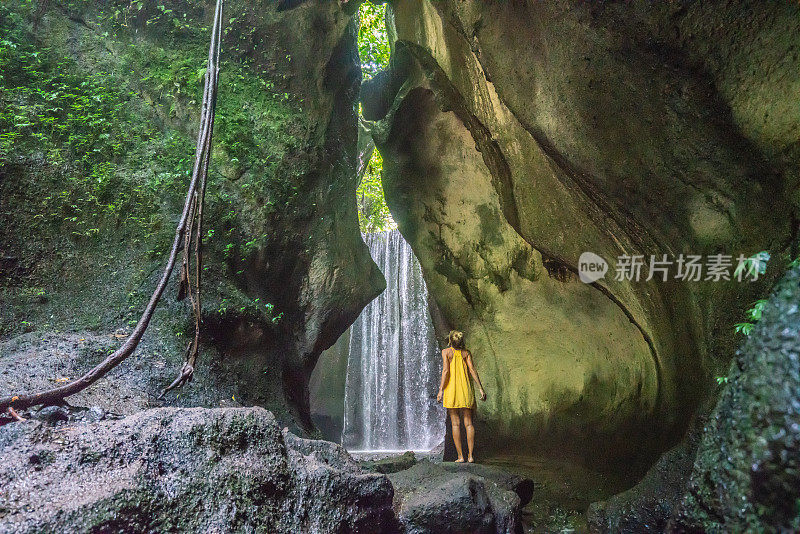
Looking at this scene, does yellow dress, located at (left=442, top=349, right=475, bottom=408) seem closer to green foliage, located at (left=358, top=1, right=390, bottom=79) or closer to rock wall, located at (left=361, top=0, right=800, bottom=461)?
rock wall, located at (left=361, top=0, right=800, bottom=461)

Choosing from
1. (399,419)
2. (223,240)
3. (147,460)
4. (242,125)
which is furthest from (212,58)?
(399,419)

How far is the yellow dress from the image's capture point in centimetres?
607

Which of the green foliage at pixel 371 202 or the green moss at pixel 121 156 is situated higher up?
the green foliage at pixel 371 202

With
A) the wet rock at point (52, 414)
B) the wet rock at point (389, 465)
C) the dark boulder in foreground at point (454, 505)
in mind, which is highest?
the wet rock at point (52, 414)

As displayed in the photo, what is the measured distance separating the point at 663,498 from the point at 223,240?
494 cm

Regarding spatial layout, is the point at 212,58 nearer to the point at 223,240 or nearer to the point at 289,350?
the point at 223,240

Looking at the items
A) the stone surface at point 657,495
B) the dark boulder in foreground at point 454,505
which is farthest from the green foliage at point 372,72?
the stone surface at point 657,495

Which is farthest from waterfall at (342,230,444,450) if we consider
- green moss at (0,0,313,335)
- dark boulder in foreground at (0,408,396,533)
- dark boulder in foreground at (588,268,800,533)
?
dark boulder in foreground at (588,268,800,533)

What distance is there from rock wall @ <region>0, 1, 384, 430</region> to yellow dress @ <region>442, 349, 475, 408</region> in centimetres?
183

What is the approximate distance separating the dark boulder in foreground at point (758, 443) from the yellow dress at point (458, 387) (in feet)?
12.7

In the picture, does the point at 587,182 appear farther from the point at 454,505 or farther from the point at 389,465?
the point at 389,465

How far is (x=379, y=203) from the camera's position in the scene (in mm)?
17109

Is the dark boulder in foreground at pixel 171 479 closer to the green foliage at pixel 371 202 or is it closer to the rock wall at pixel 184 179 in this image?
the rock wall at pixel 184 179

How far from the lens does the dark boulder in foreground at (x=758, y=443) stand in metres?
1.68
